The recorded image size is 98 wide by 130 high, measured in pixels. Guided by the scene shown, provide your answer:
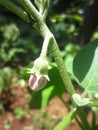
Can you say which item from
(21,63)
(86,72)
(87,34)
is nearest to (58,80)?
(86,72)

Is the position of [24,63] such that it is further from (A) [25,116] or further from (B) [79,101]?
(B) [79,101]

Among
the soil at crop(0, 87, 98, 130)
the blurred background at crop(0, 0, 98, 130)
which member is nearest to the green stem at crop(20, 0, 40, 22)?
the blurred background at crop(0, 0, 98, 130)

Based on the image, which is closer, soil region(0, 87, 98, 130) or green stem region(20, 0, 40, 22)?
green stem region(20, 0, 40, 22)

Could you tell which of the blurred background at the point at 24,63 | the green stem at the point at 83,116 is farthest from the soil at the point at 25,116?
the green stem at the point at 83,116

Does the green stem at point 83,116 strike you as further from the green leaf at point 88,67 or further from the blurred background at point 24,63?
the blurred background at point 24,63

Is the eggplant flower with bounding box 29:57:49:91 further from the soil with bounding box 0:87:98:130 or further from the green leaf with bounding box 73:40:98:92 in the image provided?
the soil with bounding box 0:87:98:130

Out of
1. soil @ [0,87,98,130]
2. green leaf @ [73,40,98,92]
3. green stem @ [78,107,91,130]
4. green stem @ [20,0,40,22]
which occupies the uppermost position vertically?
green stem @ [20,0,40,22]

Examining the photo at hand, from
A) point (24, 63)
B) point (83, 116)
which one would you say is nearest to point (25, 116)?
point (24, 63)
